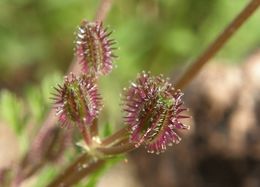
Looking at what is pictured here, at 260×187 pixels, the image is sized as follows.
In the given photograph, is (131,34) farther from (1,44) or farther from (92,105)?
(92,105)

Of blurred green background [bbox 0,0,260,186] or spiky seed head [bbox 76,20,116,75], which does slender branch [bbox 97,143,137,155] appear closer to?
spiky seed head [bbox 76,20,116,75]

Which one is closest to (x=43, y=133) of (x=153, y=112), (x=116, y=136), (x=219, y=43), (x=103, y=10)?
(x=103, y=10)

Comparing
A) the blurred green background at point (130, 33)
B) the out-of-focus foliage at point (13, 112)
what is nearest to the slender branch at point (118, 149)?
the out-of-focus foliage at point (13, 112)

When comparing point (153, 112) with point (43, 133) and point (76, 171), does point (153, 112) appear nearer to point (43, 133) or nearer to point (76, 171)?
point (76, 171)

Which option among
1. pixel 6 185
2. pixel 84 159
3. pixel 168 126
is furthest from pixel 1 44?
pixel 168 126

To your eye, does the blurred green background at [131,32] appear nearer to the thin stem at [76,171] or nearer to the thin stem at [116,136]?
the thin stem at [76,171]

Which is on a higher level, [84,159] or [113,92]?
[113,92]
